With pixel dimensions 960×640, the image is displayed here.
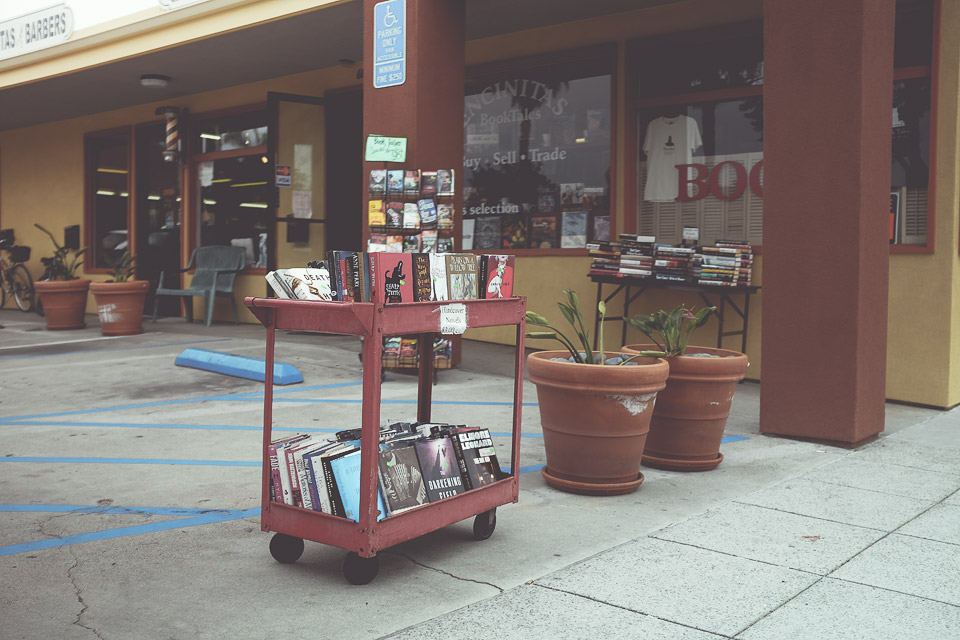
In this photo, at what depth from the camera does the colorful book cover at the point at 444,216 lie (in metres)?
7.31

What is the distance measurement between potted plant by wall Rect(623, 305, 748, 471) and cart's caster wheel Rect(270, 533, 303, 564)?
6.53 ft

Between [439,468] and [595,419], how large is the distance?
3.16 feet

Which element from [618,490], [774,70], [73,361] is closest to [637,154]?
[774,70]

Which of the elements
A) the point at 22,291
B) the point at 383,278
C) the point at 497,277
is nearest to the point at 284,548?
the point at 383,278

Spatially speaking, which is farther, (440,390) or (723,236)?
(723,236)

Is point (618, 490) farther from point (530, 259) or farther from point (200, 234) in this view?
point (200, 234)

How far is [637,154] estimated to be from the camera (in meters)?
8.60

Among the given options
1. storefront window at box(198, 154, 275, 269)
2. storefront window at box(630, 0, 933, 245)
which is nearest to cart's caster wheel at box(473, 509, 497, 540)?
storefront window at box(630, 0, 933, 245)

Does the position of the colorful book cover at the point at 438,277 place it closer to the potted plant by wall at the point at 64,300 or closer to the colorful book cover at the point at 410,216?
the colorful book cover at the point at 410,216

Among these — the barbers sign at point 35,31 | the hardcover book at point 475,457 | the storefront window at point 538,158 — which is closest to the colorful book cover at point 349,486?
the hardcover book at point 475,457

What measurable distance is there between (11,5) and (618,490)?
41.2 feet

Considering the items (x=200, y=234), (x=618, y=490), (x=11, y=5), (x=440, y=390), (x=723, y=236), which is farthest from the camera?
(x=200, y=234)

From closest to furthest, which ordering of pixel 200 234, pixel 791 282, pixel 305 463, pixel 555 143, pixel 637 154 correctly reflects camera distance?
pixel 305 463 < pixel 791 282 < pixel 637 154 < pixel 555 143 < pixel 200 234

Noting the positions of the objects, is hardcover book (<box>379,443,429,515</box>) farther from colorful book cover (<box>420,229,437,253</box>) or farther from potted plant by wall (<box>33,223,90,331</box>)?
potted plant by wall (<box>33,223,90,331</box>)
